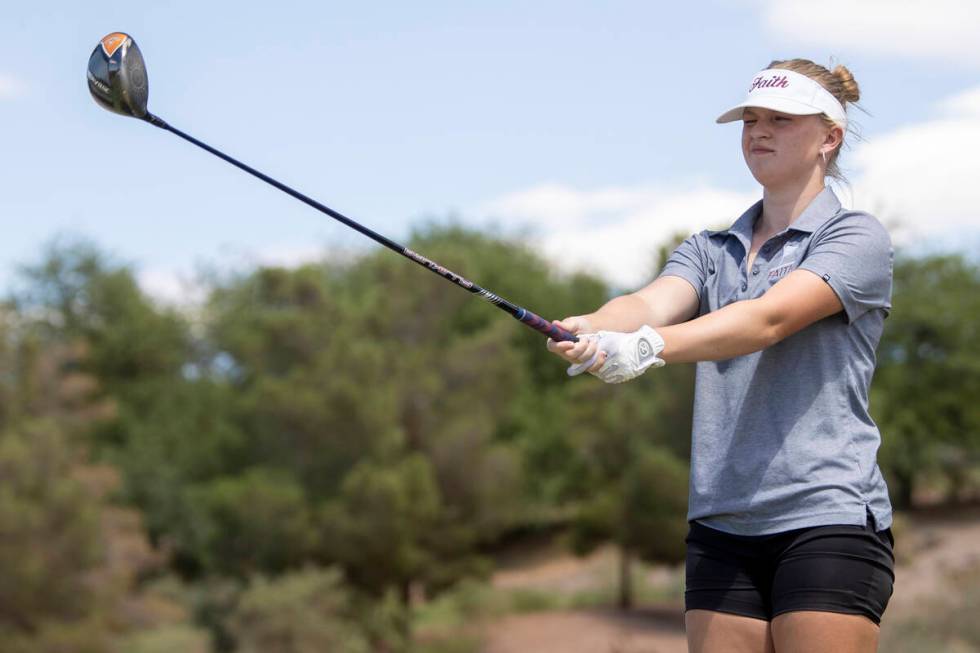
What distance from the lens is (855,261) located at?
2.88 m

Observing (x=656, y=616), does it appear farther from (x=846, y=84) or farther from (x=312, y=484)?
(x=846, y=84)

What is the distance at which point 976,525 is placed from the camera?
3425 cm

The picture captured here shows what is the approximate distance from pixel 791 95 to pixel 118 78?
1.75 metres

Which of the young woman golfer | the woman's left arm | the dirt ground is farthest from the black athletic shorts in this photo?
the dirt ground

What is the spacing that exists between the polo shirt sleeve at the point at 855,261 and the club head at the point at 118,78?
181 cm

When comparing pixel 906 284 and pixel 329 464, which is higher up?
pixel 906 284

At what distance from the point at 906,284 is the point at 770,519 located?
35696mm

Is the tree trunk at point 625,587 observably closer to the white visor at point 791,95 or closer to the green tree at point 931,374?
the green tree at point 931,374

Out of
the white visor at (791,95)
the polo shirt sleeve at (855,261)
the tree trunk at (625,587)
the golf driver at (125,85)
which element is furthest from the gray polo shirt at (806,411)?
the tree trunk at (625,587)

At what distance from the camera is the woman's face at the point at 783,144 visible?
10.0 ft

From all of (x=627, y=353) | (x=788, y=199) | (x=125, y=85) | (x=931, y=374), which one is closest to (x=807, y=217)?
(x=788, y=199)

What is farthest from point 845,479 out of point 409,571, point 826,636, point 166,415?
point 166,415

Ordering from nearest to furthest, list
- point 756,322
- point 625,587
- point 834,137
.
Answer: point 756,322 → point 834,137 → point 625,587

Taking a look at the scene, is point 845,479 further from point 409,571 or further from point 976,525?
point 976,525
